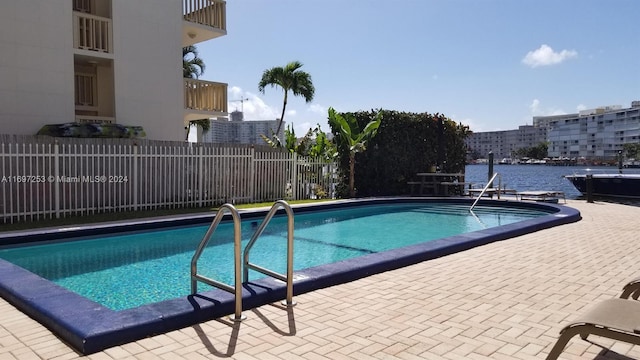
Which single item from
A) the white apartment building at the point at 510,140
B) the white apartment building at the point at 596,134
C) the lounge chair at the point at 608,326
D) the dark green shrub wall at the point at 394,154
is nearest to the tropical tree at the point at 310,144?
the dark green shrub wall at the point at 394,154

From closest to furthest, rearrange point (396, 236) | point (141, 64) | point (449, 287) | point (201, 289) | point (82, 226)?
point (449, 287), point (201, 289), point (82, 226), point (396, 236), point (141, 64)

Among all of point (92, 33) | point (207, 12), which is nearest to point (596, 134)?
point (207, 12)

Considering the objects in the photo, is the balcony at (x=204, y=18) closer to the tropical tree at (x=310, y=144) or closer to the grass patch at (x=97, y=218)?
the tropical tree at (x=310, y=144)

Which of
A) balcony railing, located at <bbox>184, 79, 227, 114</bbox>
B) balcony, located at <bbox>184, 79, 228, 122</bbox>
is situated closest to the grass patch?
balcony, located at <bbox>184, 79, 228, 122</bbox>

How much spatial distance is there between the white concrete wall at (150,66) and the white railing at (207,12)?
98cm

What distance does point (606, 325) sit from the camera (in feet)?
9.20

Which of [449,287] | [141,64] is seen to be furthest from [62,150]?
[449,287]

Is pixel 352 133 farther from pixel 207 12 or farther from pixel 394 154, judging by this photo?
pixel 207 12

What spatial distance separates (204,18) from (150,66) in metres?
3.45

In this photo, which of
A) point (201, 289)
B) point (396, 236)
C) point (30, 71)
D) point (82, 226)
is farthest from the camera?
point (30, 71)

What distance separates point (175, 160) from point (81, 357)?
1009cm

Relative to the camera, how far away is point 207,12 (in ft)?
58.6

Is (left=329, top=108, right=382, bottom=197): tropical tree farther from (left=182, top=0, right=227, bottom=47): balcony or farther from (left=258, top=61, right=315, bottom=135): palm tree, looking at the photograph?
(left=258, top=61, right=315, bottom=135): palm tree

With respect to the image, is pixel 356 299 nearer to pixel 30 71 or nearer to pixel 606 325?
pixel 606 325
